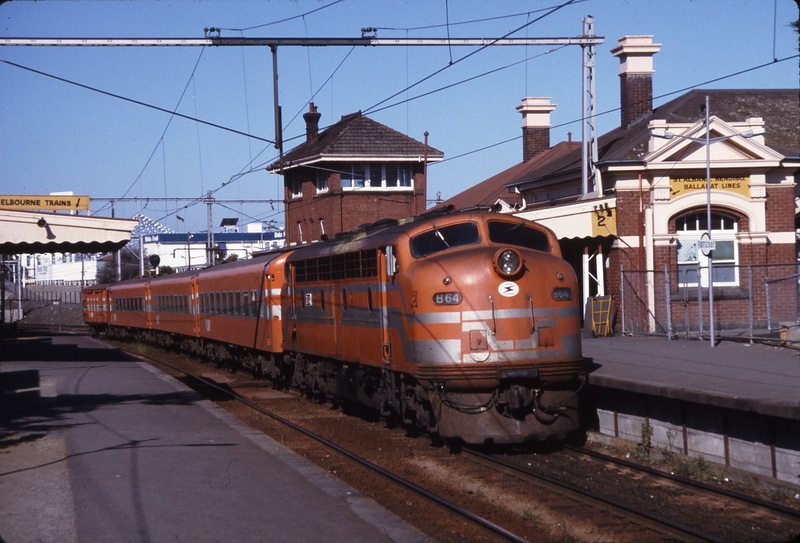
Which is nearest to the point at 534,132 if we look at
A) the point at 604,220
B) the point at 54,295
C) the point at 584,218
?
the point at 584,218

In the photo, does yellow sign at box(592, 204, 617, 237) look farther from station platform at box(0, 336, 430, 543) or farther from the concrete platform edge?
station platform at box(0, 336, 430, 543)

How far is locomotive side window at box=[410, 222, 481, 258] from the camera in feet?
40.3

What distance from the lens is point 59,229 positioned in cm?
2609

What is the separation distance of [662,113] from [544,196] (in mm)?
4986

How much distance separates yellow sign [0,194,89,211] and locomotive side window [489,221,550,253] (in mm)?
21859

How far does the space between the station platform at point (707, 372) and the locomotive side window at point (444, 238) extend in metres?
2.90

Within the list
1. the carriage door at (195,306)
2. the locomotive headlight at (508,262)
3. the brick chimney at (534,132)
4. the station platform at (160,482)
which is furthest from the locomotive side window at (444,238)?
the brick chimney at (534,132)

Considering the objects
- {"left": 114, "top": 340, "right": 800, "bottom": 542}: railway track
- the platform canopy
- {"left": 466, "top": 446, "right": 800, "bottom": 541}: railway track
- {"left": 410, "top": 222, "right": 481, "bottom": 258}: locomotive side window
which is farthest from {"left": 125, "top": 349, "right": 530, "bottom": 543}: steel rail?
the platform canopy

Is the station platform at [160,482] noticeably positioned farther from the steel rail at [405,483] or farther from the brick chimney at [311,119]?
the brick chimney at [311,119]

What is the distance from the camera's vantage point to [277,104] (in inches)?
715

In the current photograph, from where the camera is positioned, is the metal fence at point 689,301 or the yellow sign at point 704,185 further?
the yellow sign at point 704,185

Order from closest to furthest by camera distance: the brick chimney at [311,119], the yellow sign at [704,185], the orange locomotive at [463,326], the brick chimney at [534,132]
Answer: the orange locomotive at [463,326], the yellow sign at [704,185], the brick chimney at [534,132], the brick chimney at [311,119]

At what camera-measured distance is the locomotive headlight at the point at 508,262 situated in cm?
1147

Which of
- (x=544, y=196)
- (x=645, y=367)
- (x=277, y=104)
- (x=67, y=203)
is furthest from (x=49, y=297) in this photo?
(x=645, y=367)
